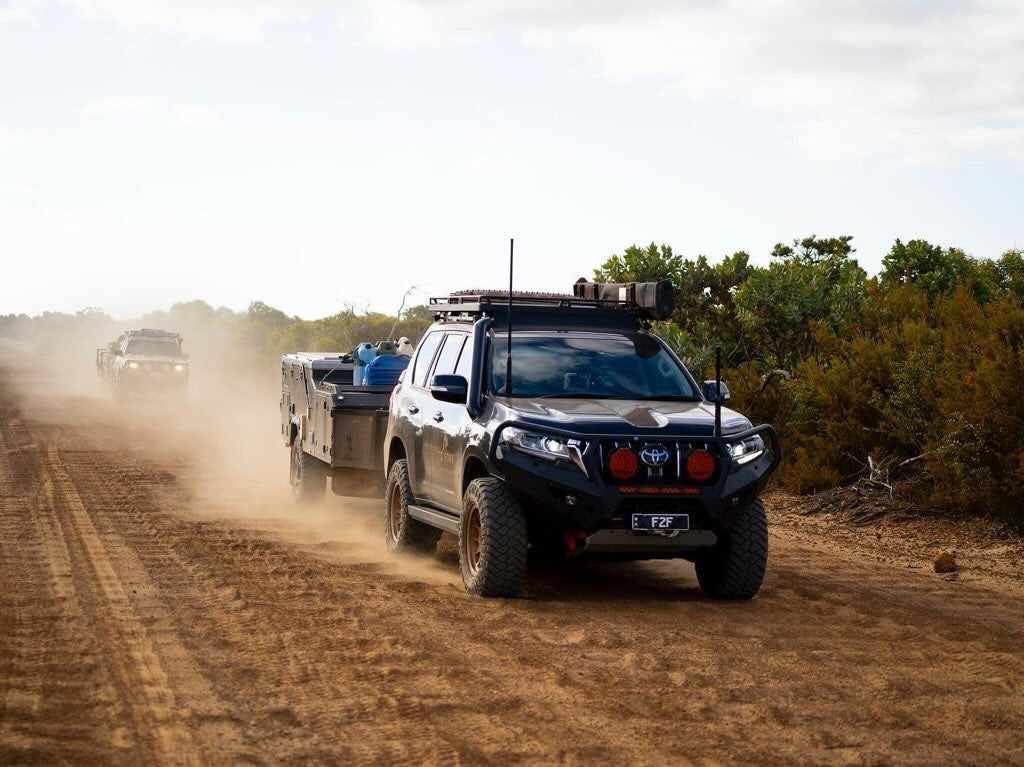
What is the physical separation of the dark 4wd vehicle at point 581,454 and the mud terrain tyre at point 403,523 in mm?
271

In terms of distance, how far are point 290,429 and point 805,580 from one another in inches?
290

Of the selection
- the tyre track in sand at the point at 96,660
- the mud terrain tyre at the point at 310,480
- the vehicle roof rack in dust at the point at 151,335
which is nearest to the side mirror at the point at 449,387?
the tyre track in sand at the point at 96,660

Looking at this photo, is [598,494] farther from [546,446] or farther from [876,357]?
[876,357]

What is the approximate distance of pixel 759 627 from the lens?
856 centimetres

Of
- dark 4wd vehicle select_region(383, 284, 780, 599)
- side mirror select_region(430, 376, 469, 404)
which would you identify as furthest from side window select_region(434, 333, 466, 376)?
side mirror select_region(430, 376, 469, 404)

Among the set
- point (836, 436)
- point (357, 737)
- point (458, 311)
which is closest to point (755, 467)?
point (458, 311)

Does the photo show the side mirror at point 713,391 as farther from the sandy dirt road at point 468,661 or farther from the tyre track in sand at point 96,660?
the tyre track in sand at point 96,660

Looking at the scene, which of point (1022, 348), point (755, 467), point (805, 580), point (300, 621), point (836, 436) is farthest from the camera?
point (836, 436)

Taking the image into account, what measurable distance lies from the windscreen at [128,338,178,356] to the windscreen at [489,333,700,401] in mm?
28396

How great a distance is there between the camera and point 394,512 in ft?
38.7

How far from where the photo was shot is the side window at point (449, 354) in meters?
11.0

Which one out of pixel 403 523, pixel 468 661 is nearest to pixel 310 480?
pixel 403 523

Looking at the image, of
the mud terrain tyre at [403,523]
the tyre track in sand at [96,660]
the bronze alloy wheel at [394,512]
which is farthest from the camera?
the bronze alloy wheel at [394,512]

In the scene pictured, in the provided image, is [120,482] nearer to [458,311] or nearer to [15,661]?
[458,311]
